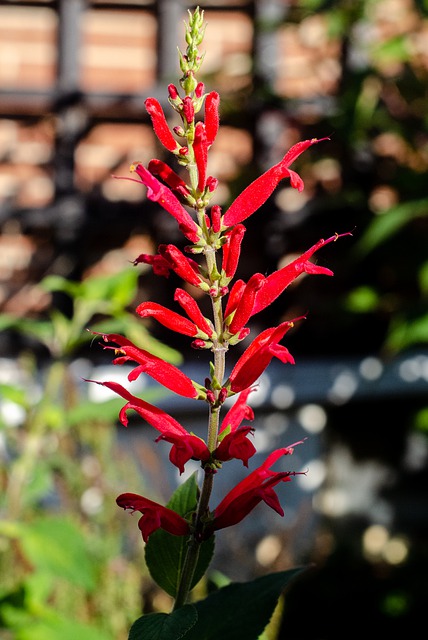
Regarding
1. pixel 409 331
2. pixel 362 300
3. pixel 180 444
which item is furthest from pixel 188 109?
pixel 362 300

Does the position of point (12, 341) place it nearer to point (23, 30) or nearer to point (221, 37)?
point (23, 30)

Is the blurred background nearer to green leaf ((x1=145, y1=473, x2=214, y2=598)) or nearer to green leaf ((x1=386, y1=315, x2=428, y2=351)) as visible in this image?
green leaf ((x1=386, y1=315, x2=428, y2=351))

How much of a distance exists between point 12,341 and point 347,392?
4.37 feet

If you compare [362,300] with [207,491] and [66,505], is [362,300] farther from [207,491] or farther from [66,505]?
[207,491]

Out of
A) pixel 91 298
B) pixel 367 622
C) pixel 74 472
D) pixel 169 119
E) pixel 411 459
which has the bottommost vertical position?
pixel 367 622

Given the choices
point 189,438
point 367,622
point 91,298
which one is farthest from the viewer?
point 367,622

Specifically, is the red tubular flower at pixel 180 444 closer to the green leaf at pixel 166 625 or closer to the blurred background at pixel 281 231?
the green leaf at pixel 166 625

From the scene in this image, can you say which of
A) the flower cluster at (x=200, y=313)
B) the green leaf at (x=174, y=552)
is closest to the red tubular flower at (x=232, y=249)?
the flower cluster at (x=200, y=313)

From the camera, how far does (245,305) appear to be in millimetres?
771

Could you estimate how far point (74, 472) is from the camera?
2.08m

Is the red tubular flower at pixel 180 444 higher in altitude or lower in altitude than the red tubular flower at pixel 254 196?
lower

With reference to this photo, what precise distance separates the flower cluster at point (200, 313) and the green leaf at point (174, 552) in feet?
0.10

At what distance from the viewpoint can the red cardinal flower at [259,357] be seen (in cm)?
78

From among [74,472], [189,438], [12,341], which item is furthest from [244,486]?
[12,341]
